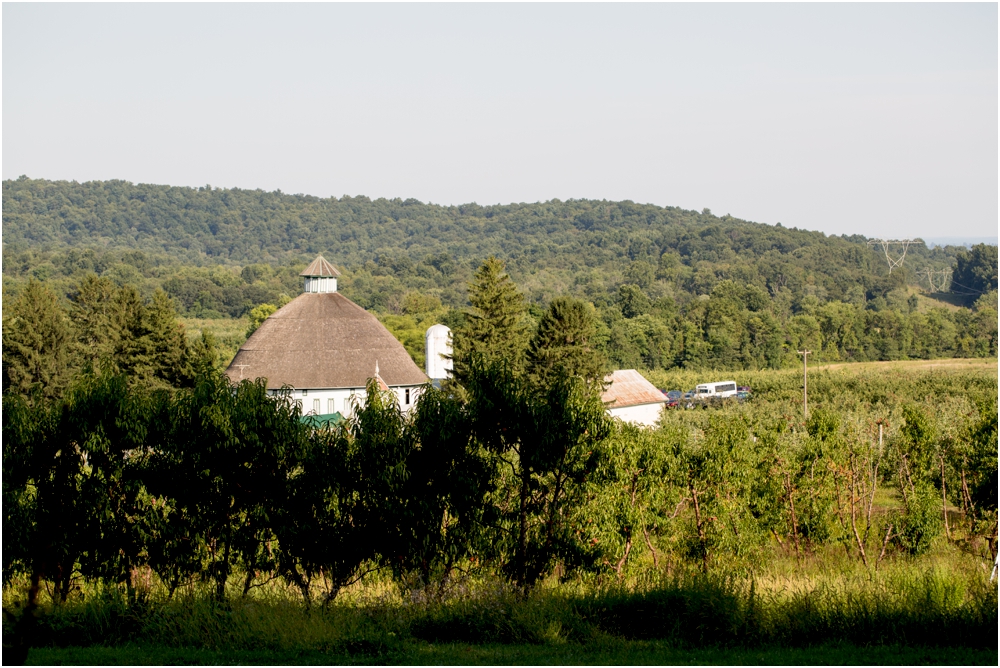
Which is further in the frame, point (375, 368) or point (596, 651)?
point (375, 368)

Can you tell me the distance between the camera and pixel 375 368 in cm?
3956

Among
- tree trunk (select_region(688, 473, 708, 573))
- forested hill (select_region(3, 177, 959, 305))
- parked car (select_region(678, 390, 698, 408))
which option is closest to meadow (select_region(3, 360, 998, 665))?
tree trunk (select_region(688, 473, 708, 573))

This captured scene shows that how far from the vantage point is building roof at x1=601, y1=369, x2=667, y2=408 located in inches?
1531

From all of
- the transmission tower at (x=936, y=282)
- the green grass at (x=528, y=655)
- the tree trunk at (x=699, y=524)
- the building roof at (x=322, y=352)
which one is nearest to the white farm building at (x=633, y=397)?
the building roof at (x=322, y=352)

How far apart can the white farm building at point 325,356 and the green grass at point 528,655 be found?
94.8 ft

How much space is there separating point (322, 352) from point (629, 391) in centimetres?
1295

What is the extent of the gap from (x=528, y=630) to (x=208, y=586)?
A: 417 centimetres

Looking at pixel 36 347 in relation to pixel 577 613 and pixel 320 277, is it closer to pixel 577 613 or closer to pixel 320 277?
pixel 320 277

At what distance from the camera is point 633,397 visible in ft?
130

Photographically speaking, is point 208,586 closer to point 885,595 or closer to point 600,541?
point 600,541

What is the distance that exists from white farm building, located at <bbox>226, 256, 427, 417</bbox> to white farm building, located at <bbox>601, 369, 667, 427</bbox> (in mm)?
7829

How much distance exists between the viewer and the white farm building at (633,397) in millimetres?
38656

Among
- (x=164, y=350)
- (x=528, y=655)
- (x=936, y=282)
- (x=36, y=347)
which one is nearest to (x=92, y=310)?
(x=36, y=347)

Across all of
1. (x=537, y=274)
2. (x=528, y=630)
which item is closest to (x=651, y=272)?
(x=537, y=274)
